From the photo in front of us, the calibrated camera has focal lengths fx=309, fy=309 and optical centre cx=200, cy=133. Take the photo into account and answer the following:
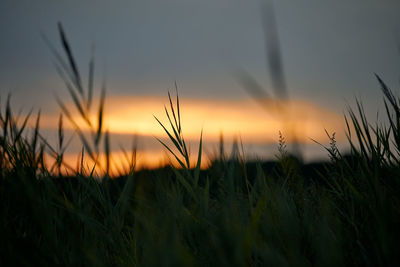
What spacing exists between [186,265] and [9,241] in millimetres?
632

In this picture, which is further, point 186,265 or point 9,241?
point 9,241

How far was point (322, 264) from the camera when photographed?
0.81m

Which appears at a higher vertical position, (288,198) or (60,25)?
(60,25)

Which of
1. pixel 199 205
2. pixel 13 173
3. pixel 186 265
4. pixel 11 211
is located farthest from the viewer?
pixel 13 173

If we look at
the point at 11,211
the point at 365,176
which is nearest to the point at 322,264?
the point at 365,176

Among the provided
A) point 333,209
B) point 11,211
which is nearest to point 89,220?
point 11,211

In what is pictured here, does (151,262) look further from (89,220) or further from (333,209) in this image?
(333,209)

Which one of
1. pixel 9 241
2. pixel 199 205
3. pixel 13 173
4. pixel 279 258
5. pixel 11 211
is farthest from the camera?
pixel 13 173

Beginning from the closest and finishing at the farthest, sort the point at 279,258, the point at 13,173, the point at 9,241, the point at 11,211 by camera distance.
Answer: the point at 279,258 < the point at 9,241 < the point at 11,211 < the point at 13,173

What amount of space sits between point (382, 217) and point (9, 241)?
1.15 meters

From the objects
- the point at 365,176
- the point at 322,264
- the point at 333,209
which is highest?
the point at 365,176

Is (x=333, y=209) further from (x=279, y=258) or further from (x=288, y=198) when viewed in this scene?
(x=279, y=258)

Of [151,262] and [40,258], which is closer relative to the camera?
[151,262]

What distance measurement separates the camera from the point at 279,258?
0.88 m
